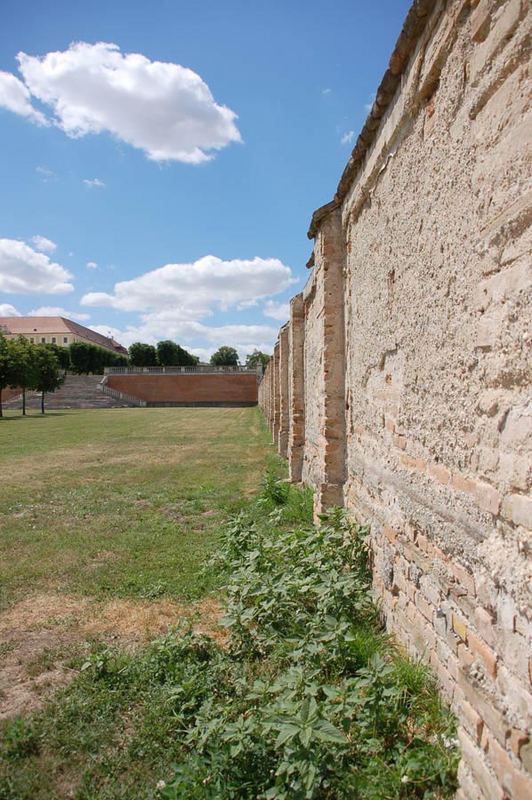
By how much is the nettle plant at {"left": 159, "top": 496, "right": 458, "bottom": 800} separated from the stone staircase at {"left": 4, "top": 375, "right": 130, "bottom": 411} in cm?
4901

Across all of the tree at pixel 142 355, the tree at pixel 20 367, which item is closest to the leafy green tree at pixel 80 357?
the tree at pixel 142 355

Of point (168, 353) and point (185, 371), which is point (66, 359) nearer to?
point (168, 353)

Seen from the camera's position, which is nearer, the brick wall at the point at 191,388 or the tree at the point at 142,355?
the brick wall at the point at 191,388

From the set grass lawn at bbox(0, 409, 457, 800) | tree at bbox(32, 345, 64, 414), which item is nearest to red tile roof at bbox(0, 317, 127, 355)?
tree at bbox(32, 345, 64, 414)

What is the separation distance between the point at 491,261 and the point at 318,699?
2278 millimetres

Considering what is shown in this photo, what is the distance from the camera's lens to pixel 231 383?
2312 inches

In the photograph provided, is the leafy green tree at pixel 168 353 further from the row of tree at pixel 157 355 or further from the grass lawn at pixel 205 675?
the grass lawn at pixel 205 675

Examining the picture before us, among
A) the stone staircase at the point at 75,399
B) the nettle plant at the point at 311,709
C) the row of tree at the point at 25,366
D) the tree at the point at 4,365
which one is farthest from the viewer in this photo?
the stone staircase at the point at 75,399

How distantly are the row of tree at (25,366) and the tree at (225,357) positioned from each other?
47.7m

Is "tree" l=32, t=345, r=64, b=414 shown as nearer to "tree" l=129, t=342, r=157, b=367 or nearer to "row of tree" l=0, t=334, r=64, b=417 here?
"row of tree" l=0, t=334, r=64, b=417

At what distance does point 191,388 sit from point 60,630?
5568cm

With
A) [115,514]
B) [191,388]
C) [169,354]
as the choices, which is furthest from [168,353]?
[115,514]

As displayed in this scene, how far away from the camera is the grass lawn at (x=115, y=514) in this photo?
505 centimetres

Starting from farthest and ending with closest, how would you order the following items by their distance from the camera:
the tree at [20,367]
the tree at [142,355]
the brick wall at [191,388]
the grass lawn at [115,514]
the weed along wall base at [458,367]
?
the tree at [142,355], the brick wall at [191,388], the tree at [20,367], the grass lawn at [115,514], the weed along wall base at [458,367]
